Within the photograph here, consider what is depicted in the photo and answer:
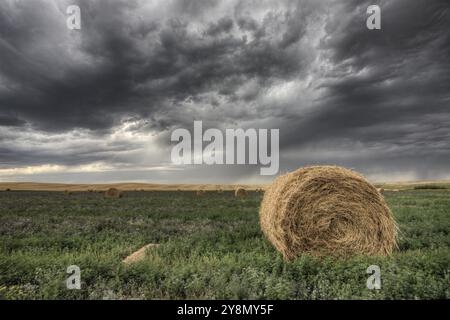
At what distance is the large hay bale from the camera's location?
885 centimetres

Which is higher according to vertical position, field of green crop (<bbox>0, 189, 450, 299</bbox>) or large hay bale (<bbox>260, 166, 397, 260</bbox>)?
large hay bale (<bbox>260, 166, 397, 260</bbox>)

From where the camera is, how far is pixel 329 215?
9266 millimetres

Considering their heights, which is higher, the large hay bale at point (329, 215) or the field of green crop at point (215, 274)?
the large hay bale at point (329, 215)

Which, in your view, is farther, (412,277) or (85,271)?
(85,271)

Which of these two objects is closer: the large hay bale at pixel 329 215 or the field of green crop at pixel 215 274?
the field of green crop at pixel 215 274

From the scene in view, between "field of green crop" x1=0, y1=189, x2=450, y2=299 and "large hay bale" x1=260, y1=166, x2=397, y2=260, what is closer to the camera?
"field of green crop" x1=0, y1=189, x2=450, y2=299

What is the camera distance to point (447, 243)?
9711 mm

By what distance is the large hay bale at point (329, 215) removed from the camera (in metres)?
8.85

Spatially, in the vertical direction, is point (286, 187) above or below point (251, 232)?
above

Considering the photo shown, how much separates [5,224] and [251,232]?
1041 cm

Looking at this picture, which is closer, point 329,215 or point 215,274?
point 215,274

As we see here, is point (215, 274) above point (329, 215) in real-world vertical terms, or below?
below
